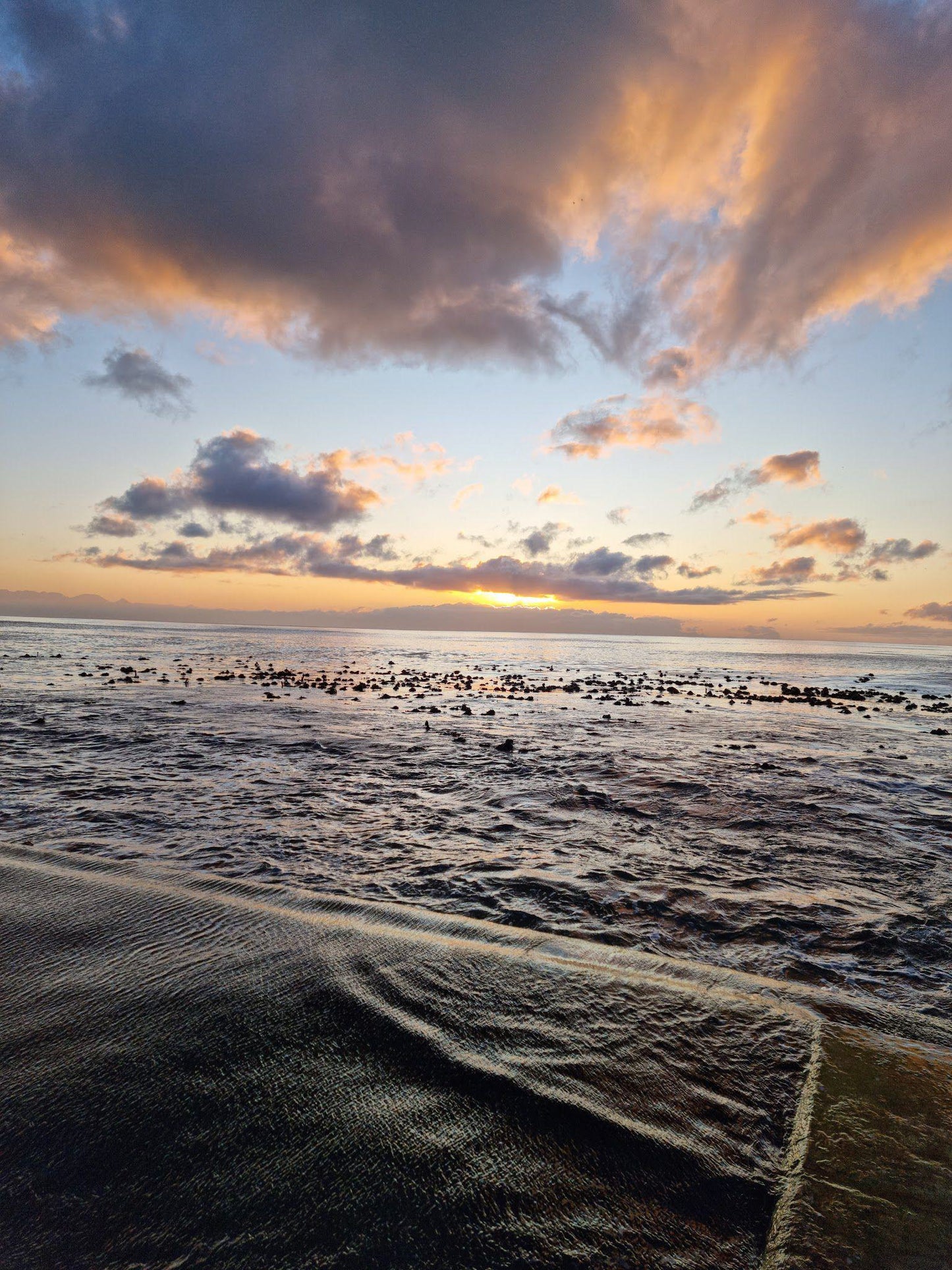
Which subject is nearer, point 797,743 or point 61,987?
point 61,987

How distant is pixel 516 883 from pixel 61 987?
353 cm

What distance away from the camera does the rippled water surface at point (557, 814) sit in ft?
15.7

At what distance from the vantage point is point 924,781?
10.7 metres

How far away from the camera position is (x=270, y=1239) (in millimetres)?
1870

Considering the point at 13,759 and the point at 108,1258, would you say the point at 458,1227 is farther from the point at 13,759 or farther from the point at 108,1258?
the point at 13,759

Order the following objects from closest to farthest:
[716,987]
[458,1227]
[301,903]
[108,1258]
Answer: [108,1258] → [458,1227] → [716,987] → [301,903]

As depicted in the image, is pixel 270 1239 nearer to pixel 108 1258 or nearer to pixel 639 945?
pixel 108 1258

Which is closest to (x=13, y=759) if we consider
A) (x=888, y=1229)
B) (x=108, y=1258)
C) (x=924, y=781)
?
(x=108, y=1258)

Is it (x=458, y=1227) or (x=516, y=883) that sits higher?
(x=458, y=1227)

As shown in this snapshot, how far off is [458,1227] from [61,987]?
2.56 meters

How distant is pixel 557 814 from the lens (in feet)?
26.0

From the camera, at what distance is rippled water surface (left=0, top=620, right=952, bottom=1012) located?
478cm

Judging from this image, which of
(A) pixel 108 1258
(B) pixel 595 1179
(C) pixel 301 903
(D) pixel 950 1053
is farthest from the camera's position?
(C) pixel 301 903

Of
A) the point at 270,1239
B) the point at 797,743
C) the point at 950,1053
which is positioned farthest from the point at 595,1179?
the point at 797,743
